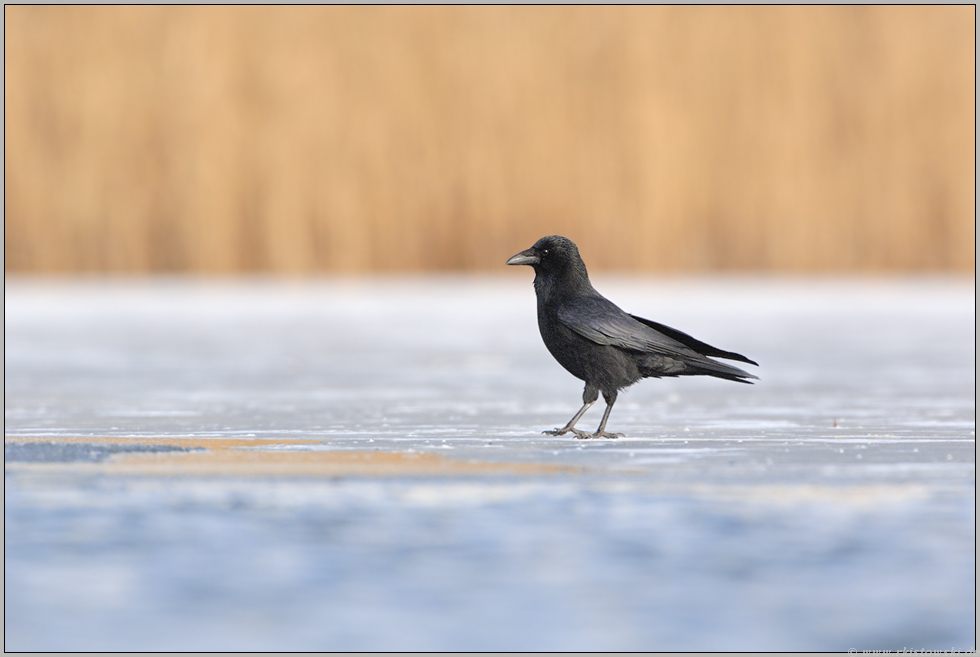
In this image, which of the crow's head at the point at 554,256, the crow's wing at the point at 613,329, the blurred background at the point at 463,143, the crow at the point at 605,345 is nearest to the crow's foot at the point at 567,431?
the crow at the point at 605,345

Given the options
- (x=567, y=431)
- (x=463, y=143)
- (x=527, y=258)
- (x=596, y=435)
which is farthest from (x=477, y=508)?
(x=463, y=143)

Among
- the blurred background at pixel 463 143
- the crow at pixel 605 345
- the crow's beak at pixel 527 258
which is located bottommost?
the crow at pixel 605 345

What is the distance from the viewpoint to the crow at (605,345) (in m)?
3.84

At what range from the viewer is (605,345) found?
12.6ft

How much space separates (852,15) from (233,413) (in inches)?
410

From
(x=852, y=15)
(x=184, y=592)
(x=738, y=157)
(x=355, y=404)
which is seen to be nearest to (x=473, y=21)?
(x=738, y=157)

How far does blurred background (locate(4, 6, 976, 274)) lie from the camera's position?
444 inches

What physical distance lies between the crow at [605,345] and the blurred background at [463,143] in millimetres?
7133

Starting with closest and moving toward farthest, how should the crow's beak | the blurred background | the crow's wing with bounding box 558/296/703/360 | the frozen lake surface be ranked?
the frozen lake surface → the crow's wing with bounding box 558/296/703/360 → the crow's beak → the blurred background

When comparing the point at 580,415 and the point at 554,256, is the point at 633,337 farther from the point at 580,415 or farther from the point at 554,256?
the point at 554,256


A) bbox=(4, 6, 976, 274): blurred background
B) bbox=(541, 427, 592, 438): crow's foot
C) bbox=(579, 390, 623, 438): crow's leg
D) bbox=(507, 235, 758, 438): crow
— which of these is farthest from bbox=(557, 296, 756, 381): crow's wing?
bbox=(4, 6, 976, 274): blurred background

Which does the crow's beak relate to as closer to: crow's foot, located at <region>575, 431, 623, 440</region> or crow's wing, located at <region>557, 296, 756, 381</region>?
crow's wing, located at <region>557, 296, 756, 381</region>

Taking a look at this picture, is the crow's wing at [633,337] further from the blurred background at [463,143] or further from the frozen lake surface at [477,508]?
the blurred background at [463,143]

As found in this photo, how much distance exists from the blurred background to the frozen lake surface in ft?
16.8
